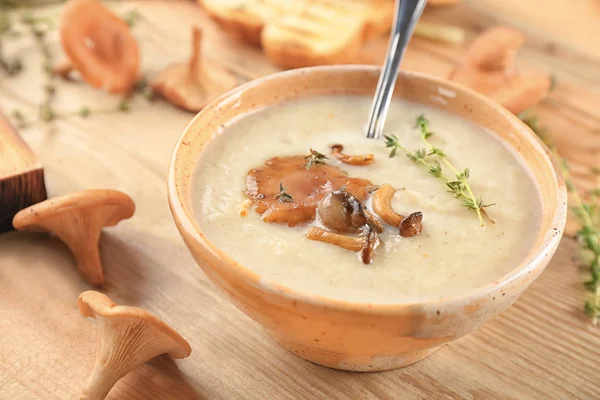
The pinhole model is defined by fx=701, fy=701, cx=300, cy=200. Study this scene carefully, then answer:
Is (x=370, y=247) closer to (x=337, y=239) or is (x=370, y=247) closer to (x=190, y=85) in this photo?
(x=337, y=239)

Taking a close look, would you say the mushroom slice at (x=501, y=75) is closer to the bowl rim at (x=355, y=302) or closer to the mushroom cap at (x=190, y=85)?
the bowl rim at (x=355, y=302)

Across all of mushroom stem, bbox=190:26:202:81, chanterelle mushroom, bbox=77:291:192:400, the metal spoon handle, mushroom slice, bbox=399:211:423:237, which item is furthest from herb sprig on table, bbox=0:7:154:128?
mushroom slice, bbox=399:211:423:237

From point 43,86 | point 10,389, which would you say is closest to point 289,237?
point 10,389

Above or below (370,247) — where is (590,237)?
below

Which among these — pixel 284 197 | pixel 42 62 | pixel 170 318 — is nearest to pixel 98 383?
pixel 170 318

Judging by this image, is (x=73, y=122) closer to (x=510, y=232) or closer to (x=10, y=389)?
(x=10, y=389)

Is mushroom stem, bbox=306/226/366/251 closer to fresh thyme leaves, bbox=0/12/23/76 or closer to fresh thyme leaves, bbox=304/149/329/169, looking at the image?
fresh thyme leaves, bbox=304/149/329/169
